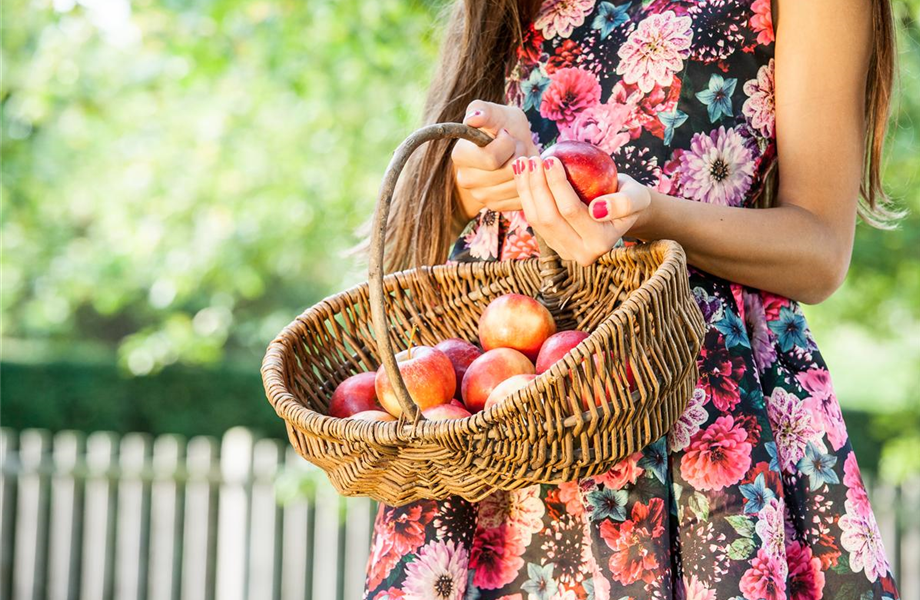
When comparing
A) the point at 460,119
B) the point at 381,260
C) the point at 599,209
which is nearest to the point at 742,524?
the point at 599,209

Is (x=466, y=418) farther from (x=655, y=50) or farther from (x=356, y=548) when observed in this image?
(x=356, y=548)

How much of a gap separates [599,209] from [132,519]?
14.0ft

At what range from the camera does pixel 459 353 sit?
49.0 inches

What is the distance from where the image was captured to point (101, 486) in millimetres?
4715

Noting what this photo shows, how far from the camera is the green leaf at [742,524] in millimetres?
1066

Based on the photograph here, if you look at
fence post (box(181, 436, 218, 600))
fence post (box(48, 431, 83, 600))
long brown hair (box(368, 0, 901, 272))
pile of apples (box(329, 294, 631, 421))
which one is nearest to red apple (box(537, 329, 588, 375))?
pile of apples (box(329, 294, 631, 421))

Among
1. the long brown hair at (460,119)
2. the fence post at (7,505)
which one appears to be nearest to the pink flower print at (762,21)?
the long brown hair at (460,119)

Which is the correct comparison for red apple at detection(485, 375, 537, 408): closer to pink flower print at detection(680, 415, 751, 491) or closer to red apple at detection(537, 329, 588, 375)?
red apple at detection(537, 329, 588, 375)

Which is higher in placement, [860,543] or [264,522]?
[264,522]

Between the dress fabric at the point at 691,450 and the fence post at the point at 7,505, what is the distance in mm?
4046

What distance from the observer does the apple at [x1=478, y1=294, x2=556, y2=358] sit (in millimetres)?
1163

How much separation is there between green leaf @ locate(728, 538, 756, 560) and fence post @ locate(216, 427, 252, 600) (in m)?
3.77

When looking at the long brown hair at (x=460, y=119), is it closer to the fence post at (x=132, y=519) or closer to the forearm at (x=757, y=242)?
the forearm at (x=757, y=242)

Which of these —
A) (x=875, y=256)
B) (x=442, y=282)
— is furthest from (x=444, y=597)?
(x=875, y=256)
